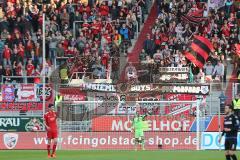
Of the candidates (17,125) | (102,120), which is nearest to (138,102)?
(102,120)

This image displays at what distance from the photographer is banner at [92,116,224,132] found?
41.6 metres

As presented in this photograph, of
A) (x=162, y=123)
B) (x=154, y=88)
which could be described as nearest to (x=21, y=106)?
(x=154, y=88)

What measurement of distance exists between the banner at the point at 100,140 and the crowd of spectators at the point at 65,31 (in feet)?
19.6

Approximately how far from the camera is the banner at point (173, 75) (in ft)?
146

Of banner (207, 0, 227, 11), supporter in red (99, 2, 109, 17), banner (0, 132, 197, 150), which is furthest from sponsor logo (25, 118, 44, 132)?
banner (207, 0, 227, 11)

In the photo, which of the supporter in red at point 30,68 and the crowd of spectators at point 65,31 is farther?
the crowd of spectators at point 65,31

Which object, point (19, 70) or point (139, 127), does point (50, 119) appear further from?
point (19, 70)

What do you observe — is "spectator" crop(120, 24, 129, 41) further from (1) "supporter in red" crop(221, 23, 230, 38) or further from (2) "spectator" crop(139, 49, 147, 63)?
(1) "supporter in red" crop(221, 23, 230, 38)

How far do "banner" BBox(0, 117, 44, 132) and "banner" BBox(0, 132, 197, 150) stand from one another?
0.86ft

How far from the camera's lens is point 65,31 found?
2000 inches

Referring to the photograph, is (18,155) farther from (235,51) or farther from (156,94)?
(235,51)

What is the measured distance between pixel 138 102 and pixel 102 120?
1940 mm

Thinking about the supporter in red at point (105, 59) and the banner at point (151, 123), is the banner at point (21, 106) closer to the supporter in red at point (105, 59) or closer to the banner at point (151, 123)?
the banner at point (151, 123)

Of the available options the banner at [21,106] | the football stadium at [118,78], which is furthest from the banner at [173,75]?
the banner at [21,106]
